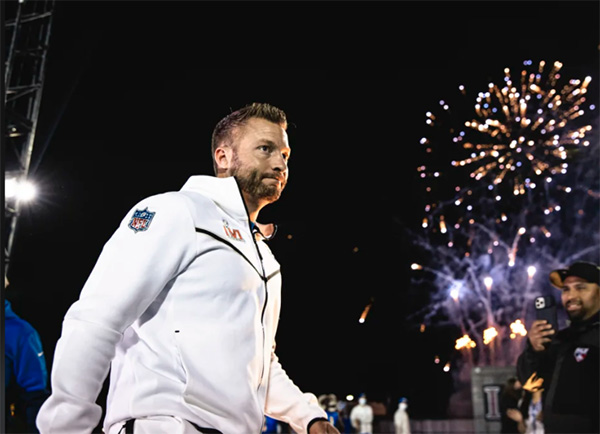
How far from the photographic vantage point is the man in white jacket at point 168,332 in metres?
1.82

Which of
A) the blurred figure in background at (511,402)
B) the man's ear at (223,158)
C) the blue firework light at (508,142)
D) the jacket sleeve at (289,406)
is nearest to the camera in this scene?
the jacket sleeve at (289,406)

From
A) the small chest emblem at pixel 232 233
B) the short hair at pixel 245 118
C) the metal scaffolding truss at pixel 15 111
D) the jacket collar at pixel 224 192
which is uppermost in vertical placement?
the metal scaffolding truss at pixel 15 111

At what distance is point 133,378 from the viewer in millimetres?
1973

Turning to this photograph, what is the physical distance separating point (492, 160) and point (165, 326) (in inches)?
819

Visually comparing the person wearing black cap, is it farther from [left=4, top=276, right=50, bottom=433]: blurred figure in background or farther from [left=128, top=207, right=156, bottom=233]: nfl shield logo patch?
[left=128, top=207, right=156, bottom=233]: nfl shield logo patch

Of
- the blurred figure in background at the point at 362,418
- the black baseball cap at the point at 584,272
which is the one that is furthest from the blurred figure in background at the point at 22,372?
the blurred figure in background at the point at 362,418

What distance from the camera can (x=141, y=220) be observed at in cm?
204

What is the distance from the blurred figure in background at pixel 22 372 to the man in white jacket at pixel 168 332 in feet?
11.5

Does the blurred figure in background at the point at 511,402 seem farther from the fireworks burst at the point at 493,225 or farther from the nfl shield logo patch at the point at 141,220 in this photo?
the fireworks burst at the point at 493,225

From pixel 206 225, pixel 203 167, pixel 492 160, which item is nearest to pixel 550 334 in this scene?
pixel 206 225

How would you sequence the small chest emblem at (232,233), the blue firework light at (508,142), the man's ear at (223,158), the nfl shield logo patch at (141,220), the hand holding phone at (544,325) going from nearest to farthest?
1. the nfl shield logo patch at (141,220)
2. the small chest emblem at (232,233)
3. the man's ear at (223,158)
4. the hand holding phone at (544,325)
5. the blue firework light at (508,142)

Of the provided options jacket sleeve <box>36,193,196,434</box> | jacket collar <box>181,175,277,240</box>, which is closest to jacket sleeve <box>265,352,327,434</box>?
jacket collar <box>181,175,277,240</box>

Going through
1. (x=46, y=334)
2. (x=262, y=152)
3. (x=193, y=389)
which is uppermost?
(x=262, y=152)

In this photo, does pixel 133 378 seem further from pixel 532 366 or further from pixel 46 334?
pixel 46 334
